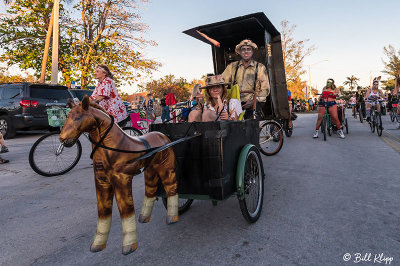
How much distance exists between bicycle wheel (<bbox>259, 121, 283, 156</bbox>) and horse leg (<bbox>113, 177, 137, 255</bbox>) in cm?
504

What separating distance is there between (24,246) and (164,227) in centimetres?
130

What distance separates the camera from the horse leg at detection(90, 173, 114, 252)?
85.3 inches

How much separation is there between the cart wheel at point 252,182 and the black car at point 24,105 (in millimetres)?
9721

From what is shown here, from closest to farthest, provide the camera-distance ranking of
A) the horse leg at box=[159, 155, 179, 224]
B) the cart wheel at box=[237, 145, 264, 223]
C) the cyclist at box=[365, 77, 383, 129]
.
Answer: the horse leg at box=[159, 155, 179, 224] < the cart wheel at box=[237, 145, 264, 223] < the cyclist at box=[365, 77, 383, 129]

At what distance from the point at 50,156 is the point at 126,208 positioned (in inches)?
157

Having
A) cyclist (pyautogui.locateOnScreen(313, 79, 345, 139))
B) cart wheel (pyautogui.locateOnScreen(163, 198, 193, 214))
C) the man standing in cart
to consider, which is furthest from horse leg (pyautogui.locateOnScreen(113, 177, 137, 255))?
cyclist (pyautogui.locateOnScreen(313, 79, 345, 139))

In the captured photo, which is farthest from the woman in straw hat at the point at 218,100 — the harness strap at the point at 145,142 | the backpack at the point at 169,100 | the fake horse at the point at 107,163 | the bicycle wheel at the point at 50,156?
the backpack at the point at 169,100

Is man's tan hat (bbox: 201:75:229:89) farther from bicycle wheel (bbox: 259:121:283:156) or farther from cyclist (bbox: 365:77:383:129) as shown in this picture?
cyclist (bbox: 365:77:383:129)

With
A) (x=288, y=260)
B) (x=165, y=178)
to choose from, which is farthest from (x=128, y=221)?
(x=288, y=260)

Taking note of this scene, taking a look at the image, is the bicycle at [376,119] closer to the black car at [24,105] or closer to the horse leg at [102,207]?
the horse leg at [102,207]

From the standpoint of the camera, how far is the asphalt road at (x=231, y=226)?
244 centimetres

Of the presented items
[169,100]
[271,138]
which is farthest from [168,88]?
[271,138]

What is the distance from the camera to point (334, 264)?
2.27 metres

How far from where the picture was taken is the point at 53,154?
548 cm
